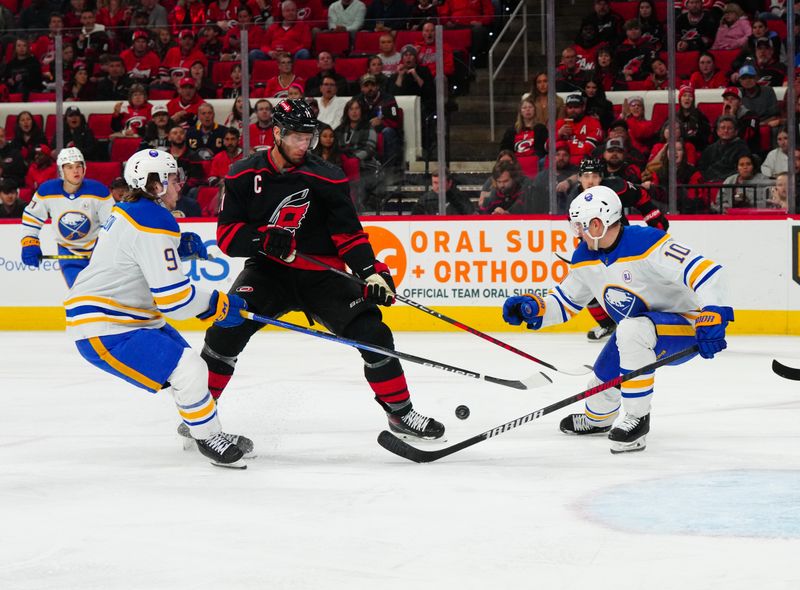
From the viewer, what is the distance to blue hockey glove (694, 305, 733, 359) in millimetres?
3789

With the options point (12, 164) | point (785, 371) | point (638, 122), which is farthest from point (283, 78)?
point (785, 371)

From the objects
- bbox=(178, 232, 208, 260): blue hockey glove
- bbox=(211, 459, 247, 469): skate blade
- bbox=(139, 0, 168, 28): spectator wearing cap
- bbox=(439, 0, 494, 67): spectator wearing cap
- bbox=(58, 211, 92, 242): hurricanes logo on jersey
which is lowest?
bbox=(211, 459, 247, 469): skate blade

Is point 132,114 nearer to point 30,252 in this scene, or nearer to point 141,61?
point 141,61

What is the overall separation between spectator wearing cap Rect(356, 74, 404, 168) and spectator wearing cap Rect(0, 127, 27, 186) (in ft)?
8.20

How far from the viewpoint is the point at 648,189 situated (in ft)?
25.7

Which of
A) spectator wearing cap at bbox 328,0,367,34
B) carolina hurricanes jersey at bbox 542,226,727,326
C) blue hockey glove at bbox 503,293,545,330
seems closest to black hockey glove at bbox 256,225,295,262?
blue hockey glove at bbox 503,293,545,330

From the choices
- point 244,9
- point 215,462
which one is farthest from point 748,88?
point 215,462

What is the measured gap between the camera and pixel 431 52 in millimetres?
8062

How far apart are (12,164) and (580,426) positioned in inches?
224

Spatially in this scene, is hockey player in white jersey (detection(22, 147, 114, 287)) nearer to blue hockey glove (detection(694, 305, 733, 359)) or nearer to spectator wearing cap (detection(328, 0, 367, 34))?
spectator wearing cap (detection(328, 0, 367, 34))

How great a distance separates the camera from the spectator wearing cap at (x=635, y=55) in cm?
798

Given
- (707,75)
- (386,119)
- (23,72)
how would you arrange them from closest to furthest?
1. (707,75)
2. (386,119)
3. (23,72)

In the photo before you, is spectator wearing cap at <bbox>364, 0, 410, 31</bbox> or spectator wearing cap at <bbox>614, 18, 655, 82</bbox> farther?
spectator wearing cap at <bbox>364, 0, 410, 31</bbox>

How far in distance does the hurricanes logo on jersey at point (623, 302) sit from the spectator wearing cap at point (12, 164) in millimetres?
5676
